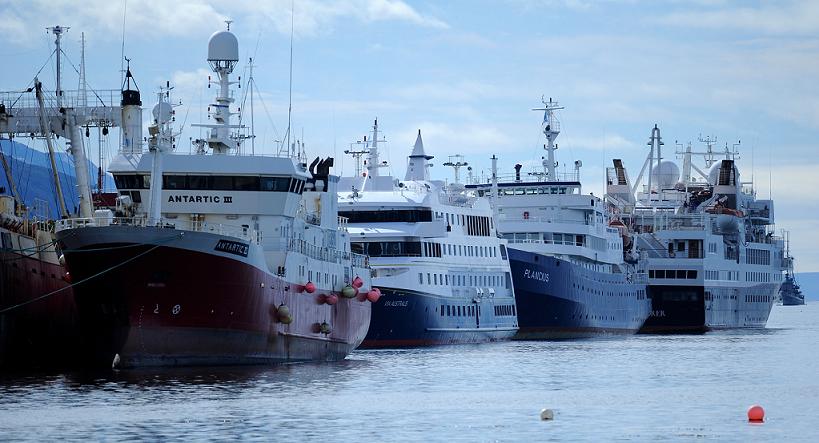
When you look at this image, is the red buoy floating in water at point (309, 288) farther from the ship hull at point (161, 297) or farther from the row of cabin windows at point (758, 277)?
the row of cabin windows at point (758, 277)

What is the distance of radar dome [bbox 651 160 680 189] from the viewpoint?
136 m

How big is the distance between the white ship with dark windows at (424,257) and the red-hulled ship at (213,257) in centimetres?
1189

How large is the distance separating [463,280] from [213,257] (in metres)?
36.6

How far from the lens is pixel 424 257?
77.6m

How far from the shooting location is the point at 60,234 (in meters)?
48.3

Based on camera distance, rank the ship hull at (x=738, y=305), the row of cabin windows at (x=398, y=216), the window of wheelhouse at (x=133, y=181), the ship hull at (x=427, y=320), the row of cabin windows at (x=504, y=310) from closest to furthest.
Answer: the window of wheelhouse at (x=133, y=181) → the ship hull at (x=427, y=320) → the row of cabin windows at (x=398, y=216) → the row of cabin windows at (x=504, y=310) → the ship hull at (x=738, y=305)

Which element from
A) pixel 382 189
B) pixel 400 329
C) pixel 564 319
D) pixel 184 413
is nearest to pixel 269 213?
pixel 184 413

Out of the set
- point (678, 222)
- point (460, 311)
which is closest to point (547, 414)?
point (460, 311)

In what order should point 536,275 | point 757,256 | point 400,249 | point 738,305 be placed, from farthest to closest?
1. point 757,256
2. point 738,305
3. point 536,275
4. point 400,249

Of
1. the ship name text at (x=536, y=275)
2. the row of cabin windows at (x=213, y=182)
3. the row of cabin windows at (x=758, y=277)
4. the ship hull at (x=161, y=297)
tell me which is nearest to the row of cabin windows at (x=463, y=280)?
the ship name text at (x=536, y=275)

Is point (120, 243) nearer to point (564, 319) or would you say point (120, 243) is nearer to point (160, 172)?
point (160, 172)

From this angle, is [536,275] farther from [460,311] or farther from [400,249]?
[400,249]

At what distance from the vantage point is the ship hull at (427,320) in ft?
245

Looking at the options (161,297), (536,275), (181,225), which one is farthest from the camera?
(536,275)
